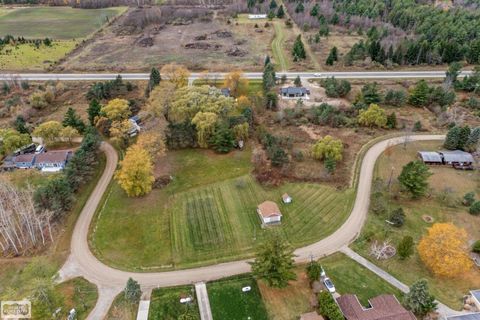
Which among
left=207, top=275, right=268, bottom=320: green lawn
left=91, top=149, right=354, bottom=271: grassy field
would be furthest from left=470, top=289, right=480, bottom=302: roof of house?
left=207, top=275, right=268, bottom=320: green lawn

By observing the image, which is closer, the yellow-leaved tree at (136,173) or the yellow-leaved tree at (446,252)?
the yellow-leaved tree at (446,252)

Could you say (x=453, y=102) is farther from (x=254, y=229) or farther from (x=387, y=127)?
(x=254, y=229)

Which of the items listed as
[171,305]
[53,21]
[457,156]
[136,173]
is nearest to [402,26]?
[457,156]

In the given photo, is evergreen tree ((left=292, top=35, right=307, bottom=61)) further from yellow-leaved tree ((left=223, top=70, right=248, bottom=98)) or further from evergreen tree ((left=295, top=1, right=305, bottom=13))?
evergreen tree ((left=295, top=1, right=305, bottom=13))

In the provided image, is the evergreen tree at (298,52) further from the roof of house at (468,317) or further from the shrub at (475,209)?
the roof of house at (468,317)

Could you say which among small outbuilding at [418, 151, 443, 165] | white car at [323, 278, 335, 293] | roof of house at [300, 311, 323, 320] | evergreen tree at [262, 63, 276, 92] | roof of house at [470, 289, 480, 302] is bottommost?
white car at [323, 278, 335, 293]

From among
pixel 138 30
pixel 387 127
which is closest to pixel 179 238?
pixel 387 127

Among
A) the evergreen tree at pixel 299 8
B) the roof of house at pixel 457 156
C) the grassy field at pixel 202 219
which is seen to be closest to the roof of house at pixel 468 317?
the grassy field at pixel 202 219
